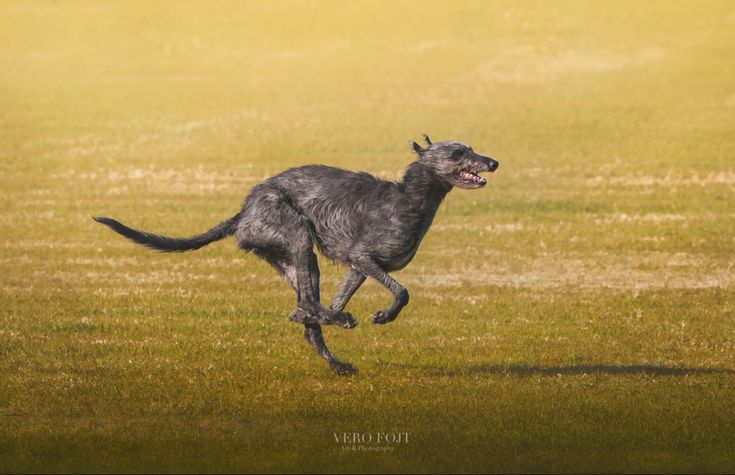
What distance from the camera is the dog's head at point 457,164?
14.1 meters

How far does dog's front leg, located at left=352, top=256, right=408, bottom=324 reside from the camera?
13742mm

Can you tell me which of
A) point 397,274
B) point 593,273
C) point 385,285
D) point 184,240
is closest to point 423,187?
point 385,285

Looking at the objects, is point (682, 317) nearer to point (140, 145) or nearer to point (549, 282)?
point (549, 282)

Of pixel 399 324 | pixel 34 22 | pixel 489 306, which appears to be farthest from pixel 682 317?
pixel 34 22

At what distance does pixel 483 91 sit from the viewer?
192 feet

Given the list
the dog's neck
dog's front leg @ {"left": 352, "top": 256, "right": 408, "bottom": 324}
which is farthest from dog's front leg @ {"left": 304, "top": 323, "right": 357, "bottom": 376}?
the dog's neck

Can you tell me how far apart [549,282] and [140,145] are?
26895 millimetres

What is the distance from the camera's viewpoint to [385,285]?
1412 cm

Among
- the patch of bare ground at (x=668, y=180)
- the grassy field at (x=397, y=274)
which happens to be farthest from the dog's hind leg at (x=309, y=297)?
the patch of bare ground at (x=668, y=180)

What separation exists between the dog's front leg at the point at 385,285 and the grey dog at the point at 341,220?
0.04 ft

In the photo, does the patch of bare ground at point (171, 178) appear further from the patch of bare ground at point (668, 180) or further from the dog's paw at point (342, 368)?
the dog's paw at point (342, 368)

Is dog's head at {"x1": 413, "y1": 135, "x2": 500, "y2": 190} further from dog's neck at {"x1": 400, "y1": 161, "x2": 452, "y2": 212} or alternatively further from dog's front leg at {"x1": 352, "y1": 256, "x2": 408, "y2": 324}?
dog's front leg at {"x1": 352, "y1": 256, "x2": 408, "y2": 324}

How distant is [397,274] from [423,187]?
11.5 meters

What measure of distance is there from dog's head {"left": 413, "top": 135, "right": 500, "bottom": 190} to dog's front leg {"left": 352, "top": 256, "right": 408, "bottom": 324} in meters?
1.24
